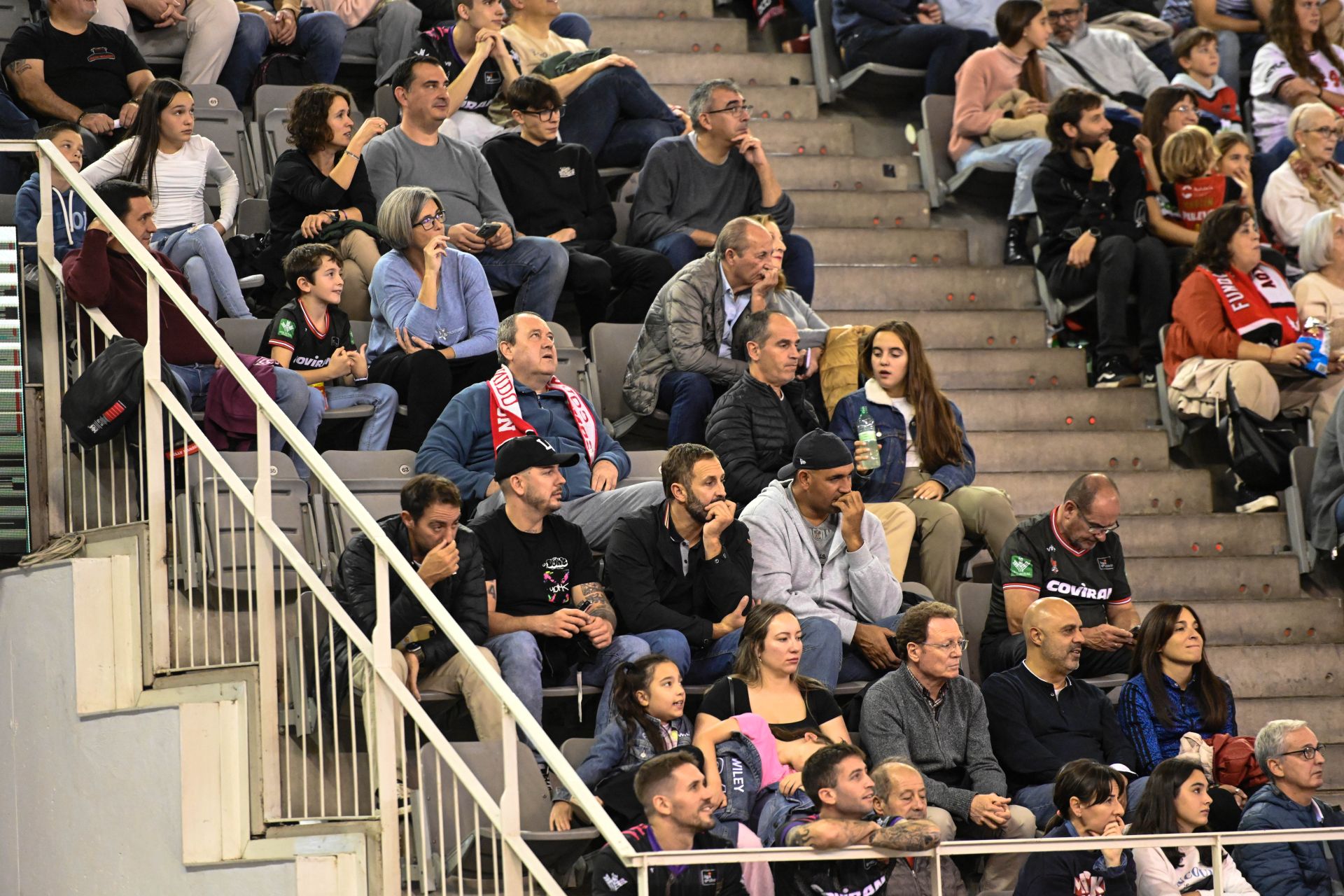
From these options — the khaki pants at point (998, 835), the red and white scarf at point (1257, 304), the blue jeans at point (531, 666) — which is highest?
the red and white scarf at point (1257, 304)

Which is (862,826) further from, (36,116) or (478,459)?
(36,116)

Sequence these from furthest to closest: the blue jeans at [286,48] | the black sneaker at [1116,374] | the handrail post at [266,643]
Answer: the blue jeans at [286,48] → the black sneaker at [1116,374] → the handrail post at [266,643]

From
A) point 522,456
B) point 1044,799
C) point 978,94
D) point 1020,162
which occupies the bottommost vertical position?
point 1044,799

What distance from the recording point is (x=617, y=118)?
8.52 metres

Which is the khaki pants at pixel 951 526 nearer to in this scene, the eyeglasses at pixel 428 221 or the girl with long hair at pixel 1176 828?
the girl with long hair at pixel 1176 828

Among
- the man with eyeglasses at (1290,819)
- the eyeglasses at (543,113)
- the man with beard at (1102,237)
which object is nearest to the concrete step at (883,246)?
the man with beard at (1102,237)

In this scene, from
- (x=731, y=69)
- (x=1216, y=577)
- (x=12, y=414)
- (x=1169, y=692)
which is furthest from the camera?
(x=731, y=69)

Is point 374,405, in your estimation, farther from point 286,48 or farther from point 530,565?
point 286,48

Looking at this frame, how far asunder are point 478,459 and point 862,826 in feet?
6.93

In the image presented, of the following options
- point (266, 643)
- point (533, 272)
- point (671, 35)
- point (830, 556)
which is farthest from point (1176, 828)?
point (671, 35)

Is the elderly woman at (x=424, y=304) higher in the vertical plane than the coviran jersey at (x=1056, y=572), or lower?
higher

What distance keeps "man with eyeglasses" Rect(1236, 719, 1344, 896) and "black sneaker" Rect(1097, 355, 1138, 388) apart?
244 cm

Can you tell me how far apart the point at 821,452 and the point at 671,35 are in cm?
402

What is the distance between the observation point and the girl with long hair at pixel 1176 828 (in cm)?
535
